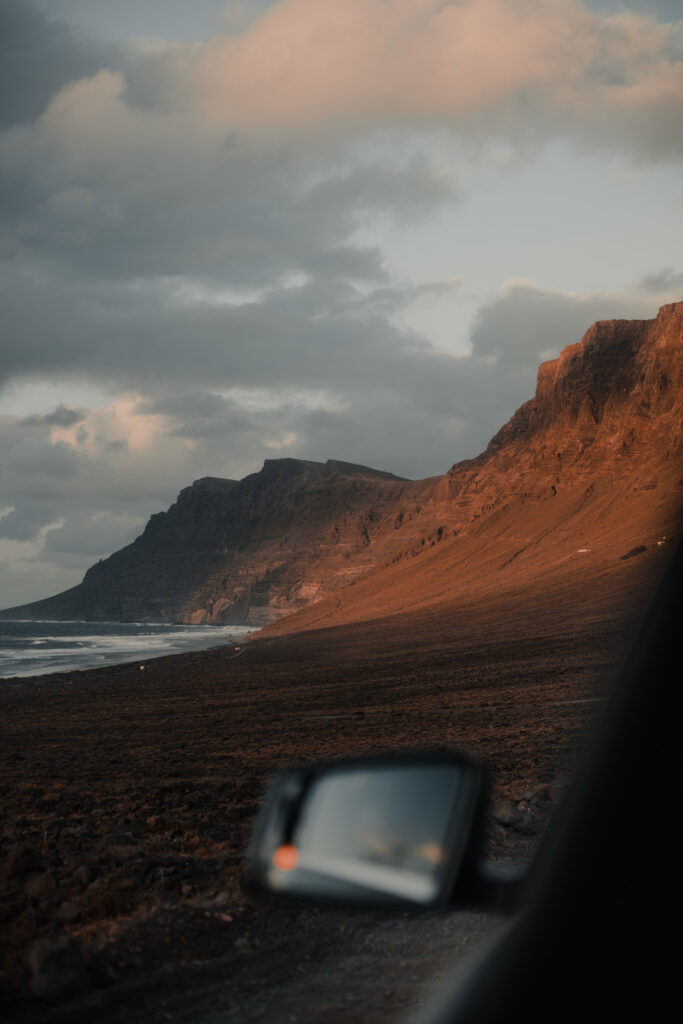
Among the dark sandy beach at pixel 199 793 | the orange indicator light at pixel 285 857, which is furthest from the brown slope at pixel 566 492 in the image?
the orange indicator light at pixel 285 857

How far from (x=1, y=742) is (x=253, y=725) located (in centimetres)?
496

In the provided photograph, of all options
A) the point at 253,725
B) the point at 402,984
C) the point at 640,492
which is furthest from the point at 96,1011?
the point at 640,492

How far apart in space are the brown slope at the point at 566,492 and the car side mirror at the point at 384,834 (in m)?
48.2

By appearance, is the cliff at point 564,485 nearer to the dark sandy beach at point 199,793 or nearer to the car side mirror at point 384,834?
the dark sandy beach at point 199,793

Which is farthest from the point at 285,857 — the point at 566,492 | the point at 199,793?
the point at 566,492

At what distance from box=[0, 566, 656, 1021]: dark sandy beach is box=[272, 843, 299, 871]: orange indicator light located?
681 millimetres

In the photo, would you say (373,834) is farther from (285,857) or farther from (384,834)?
(285,857)

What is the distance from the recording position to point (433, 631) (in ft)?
149

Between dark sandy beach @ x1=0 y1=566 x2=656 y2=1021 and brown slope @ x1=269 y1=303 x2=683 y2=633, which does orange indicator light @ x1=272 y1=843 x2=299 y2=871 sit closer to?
dark sandy beach @ x1=0 y1=566 x2=656 y2=1021

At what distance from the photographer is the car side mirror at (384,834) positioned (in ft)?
4.62

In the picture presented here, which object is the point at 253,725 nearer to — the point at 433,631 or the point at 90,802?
the point at 90,802

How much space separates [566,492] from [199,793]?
76.1 metres

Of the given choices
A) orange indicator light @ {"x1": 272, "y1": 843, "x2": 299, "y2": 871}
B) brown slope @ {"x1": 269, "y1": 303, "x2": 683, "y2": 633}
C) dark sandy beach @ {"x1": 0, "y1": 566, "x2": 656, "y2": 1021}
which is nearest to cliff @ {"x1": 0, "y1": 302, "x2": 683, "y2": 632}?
brown slope @ {"x1": 269, "y1": 303, "x2": 683, "y2": 633}

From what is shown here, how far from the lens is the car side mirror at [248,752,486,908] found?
4.62ft
